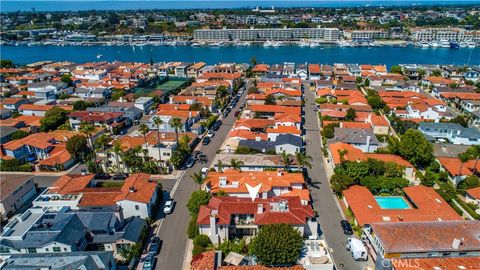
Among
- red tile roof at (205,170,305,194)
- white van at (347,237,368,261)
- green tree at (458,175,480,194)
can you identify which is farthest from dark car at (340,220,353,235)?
green tree at (458,175,480,194)

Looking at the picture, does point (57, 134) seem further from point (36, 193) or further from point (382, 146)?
point (382, 146)

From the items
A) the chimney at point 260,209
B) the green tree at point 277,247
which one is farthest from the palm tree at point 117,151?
the green tree at point 277,247

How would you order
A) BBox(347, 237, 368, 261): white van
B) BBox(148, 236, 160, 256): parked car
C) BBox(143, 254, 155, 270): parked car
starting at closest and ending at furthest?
BBox(143, 254, 155, 270): parked car → BBox(347, 237, 368, 261): white van → BBox(148, 236, 160, 256): parked car

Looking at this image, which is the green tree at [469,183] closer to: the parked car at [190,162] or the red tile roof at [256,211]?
Answer: the red tile roof at [256,211]

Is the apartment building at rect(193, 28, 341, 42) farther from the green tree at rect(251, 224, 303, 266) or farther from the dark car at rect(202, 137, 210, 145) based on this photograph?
the green tree at rect(251, 224, 303, 266)

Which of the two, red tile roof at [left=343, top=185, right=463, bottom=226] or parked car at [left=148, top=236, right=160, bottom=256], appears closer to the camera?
parked car at [left=148, top=236, right=160, bottom=256]

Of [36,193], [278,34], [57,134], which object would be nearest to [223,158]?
[36,193]
